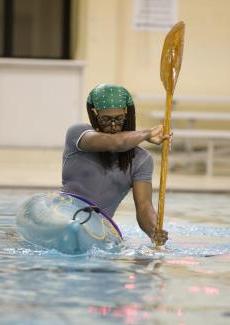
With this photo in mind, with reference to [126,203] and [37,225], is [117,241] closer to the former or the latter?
[37,225]

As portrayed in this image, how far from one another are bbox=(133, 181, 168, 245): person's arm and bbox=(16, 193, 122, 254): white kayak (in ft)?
0.63

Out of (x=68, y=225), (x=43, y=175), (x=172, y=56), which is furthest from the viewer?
(x=43, y=175)

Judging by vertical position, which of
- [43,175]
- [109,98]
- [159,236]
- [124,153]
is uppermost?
[109,98]

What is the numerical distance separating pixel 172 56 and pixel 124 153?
724mm

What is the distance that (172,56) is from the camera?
5.56 meters

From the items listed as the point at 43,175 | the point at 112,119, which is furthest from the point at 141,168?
the point at 43,175

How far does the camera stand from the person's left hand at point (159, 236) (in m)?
5.28

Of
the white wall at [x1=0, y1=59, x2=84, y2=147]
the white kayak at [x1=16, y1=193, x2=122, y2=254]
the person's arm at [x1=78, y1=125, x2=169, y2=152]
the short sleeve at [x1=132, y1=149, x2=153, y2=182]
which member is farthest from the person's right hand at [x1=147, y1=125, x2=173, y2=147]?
the white wall at [x1=0, y1=59, x2=84, y2=147]

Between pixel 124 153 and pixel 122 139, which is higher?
pixel 122 139

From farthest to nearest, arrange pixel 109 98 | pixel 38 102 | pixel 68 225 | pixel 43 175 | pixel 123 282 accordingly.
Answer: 1. pixel 38 102
2. pixel 43 175
3. pixel 109 98
4. pixel 68 225
5. pixel 123 282

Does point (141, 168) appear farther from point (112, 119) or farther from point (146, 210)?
point (112, 119)

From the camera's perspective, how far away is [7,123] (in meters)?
12.7

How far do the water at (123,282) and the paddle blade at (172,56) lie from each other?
106 centimetres

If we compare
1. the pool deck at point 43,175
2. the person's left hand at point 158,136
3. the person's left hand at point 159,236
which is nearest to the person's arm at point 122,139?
the person's left hand at point 158,136
